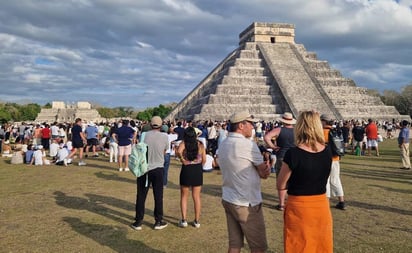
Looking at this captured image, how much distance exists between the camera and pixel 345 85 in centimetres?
3703

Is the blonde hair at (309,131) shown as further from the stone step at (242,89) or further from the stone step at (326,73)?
the stone step at (326,73)

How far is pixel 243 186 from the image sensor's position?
3701mm

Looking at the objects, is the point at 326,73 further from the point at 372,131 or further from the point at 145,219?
the point at 145,219

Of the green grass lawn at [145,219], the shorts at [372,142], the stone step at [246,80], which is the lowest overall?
the green grass lawn at [145,219]

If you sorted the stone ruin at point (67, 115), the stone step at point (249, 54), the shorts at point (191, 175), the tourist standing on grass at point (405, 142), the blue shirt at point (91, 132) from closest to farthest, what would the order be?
the shorts at point (191, 175)
the tourist standing on grass at point (405, 142)
the blue shirt at point (91, 132)
the stone step at point (249, 54)
the stone ruin at point (67, 115)

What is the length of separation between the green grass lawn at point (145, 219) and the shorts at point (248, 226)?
1554 millimetres

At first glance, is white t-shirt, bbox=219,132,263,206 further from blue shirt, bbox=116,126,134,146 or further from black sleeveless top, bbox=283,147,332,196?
blue shirt, bbox=116,126,134,146

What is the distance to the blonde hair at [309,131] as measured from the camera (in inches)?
129

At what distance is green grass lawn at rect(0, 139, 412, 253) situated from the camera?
5398 millimetres

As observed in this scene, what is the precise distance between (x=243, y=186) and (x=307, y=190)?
2.30 feet

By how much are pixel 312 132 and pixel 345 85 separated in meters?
36.6

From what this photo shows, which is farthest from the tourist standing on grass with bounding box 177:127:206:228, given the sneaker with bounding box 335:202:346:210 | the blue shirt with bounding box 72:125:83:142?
the blue shirt with bounding box 72:125:83:142

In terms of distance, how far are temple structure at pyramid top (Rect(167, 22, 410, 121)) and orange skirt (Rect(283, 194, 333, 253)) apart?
26895 millimetres

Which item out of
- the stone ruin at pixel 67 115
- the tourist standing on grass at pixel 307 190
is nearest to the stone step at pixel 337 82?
the stone ruin at pixel 67 115
